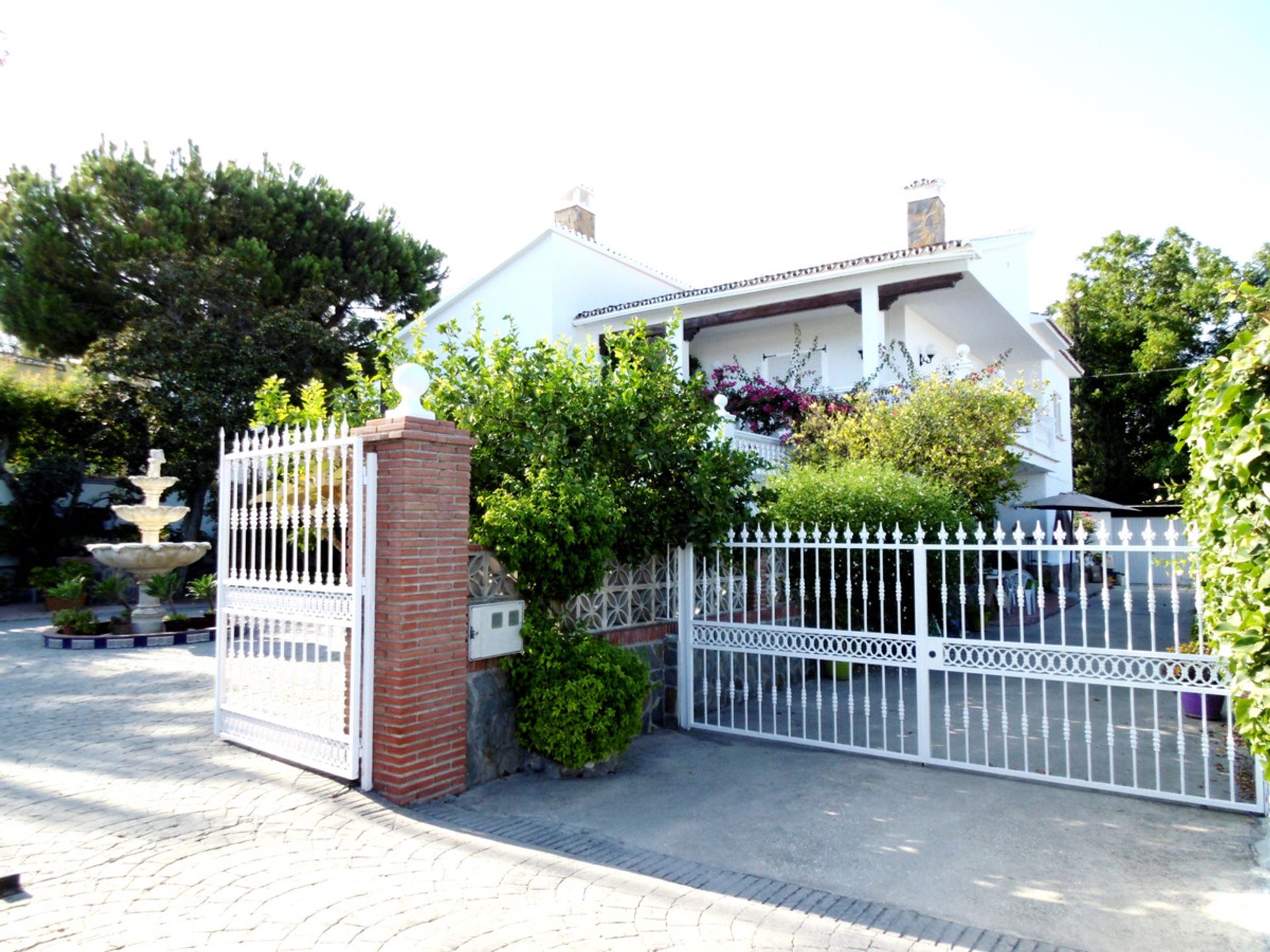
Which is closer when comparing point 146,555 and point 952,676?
point 952,676

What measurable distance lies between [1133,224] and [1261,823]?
36738 millimetres

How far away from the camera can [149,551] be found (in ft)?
38.9

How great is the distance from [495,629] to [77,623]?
9.35 metres

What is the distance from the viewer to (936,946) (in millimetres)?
3283

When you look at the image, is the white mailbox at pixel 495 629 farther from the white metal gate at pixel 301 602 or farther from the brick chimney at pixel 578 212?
the brick chimney at pixel 578 212

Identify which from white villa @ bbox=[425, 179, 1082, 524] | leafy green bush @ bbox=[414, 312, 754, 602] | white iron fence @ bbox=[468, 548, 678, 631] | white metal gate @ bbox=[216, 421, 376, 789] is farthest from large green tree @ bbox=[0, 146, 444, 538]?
white iron fence @ bbox=[468, 548, 678, 631]

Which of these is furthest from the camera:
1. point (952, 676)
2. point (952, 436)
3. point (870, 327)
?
point (870, 327)

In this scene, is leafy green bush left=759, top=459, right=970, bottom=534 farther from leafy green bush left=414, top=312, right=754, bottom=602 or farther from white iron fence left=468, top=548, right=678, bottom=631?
leafy green bush left=414, top=312, right=754, bottom=602

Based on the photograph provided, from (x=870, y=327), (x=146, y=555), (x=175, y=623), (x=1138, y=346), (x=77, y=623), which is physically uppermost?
(x=1138, y=346)

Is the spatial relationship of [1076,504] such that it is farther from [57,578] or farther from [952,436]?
[57,578]

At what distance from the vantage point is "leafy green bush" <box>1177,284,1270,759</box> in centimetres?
284

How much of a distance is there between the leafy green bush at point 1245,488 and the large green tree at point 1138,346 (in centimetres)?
3086

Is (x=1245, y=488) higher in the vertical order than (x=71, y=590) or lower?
higher

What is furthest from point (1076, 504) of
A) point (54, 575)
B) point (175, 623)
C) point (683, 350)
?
point (54, 575)
